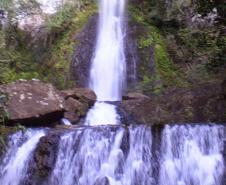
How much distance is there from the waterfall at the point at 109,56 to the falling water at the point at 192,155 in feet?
14.9

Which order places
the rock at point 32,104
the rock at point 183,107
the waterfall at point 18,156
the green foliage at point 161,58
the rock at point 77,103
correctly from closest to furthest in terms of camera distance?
the waterfall at point 18,156 < the rock at point 32,104 < the rock at point 183,107 < the rock at point 77,103 < the green foliage at point 161,58

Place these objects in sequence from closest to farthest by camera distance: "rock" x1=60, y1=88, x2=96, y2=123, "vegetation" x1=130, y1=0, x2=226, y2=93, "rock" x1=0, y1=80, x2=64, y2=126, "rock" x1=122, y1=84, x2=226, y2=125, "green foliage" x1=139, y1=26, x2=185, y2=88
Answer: "rock" x1=0, y1=80, x2=64, y2=126, "rock" x1=122, y1=84, x2=226, y2=125, "rock" x1=60, y1=88, x2=96, y2=123, "vegetation" x1=130, y1=0, x2=226, y2=93, "green foliage" x1=139, y1=26, x2=185, y2=88

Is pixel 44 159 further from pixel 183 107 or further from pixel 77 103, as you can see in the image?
pixel 183 107

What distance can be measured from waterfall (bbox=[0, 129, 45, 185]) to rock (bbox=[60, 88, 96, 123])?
148 centimetres

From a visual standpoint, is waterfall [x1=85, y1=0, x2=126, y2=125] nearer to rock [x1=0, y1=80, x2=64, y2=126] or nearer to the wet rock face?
the wet rock face

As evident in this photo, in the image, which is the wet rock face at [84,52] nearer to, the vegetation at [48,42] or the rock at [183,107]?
the vegetation at [48,42]

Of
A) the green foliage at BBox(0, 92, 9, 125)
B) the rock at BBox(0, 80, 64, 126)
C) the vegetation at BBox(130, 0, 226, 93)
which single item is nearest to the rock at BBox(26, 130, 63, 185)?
the green foliage at BBox(0, 92, 9, 125)

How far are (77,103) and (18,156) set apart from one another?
2520 millimetres

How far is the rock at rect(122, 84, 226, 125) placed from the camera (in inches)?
388

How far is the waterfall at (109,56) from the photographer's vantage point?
Answer: 1320 cm

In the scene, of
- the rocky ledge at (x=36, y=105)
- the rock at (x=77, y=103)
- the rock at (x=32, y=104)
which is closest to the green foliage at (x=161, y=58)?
the rock at (x=77, y=103)

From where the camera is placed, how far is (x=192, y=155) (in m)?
8.00

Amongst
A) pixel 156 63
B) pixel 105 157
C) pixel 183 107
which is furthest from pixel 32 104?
pixel 156 63

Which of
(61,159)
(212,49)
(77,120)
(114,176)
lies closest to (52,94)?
(77,120)
